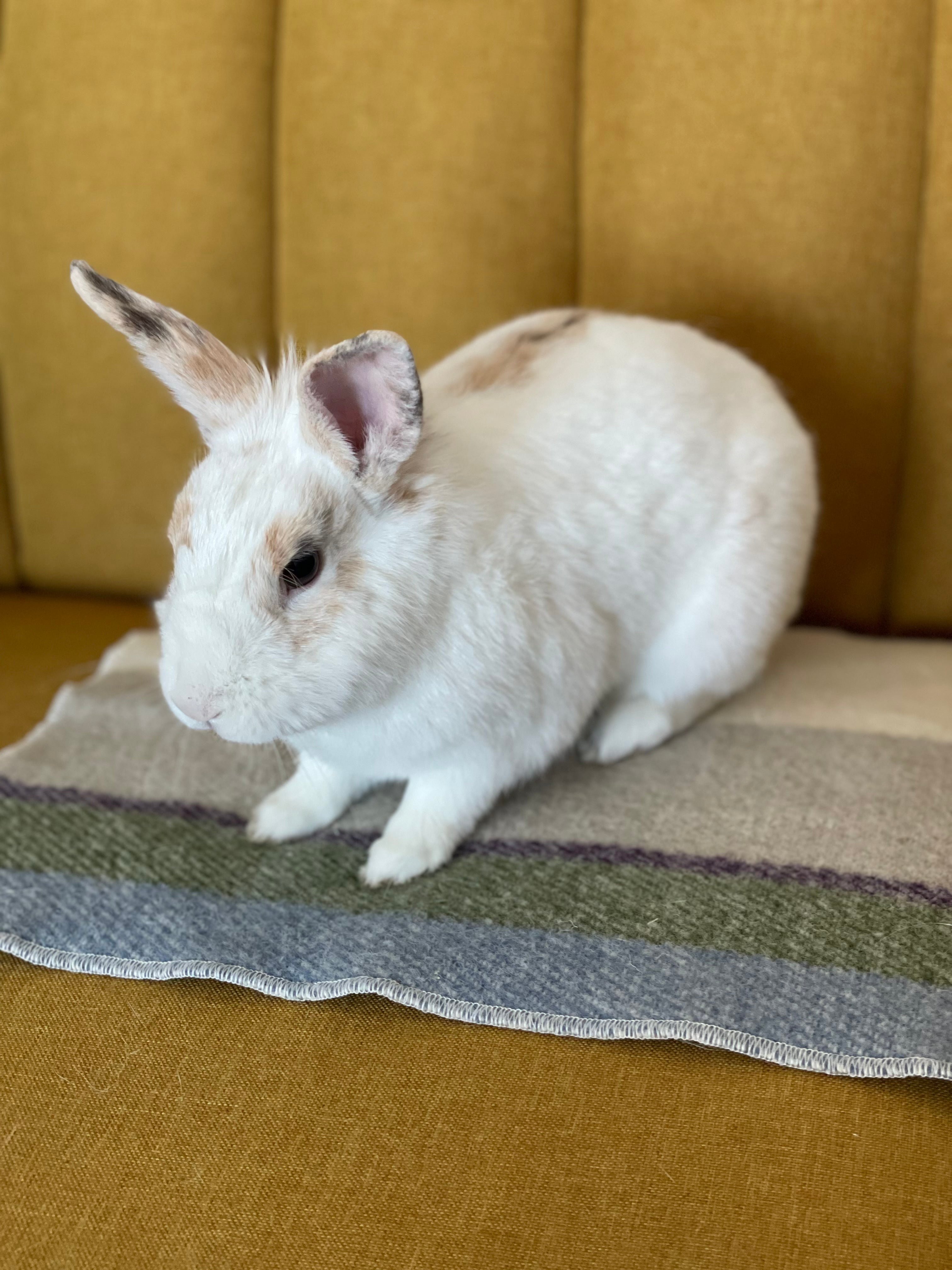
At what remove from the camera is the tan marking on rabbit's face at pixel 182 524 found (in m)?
1.00

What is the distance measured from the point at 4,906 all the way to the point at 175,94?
116 centimetres

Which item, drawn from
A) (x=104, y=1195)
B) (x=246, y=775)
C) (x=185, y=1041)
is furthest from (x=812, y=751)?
(x=104, y=1195)

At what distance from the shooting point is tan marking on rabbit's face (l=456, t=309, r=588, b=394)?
1257 mm

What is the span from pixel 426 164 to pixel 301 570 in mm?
853

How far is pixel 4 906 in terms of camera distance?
3.52 feet

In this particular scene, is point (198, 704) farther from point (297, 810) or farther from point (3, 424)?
point (3, 424)

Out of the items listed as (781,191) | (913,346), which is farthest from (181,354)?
(913,346)

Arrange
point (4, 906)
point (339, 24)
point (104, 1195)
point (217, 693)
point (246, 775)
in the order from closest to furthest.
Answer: point (104, 1195) → point (217, 693) → point (4, 906) → point (246, 775) → point (339, 24)

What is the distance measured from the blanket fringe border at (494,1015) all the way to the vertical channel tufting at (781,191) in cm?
96

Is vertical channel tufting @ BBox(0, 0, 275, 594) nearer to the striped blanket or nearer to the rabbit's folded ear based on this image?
the striped blanket

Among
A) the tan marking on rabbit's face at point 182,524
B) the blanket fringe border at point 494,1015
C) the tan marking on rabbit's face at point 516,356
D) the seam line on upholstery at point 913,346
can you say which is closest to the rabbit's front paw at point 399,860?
the blanket fringe border at point 494,1015

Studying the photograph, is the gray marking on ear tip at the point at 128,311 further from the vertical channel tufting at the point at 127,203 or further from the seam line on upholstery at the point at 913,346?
the seam line on upholstery at the point at 913,346

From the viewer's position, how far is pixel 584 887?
43.8 inches

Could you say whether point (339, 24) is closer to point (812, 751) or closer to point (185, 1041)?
point (812, 751)
